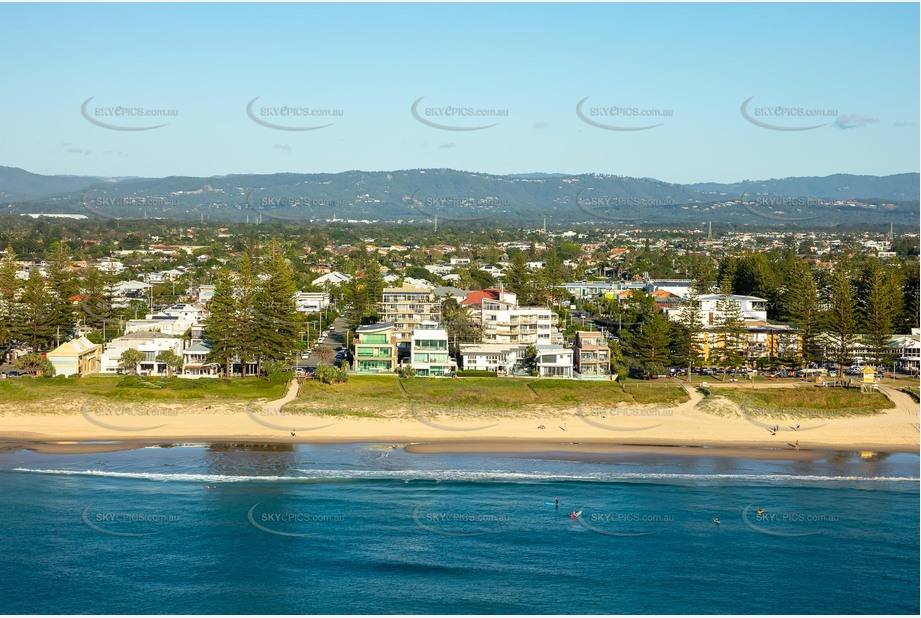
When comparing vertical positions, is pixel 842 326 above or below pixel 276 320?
below

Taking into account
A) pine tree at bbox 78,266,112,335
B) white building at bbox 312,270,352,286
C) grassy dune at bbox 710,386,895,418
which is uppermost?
white building at bbox 312,270,352,286

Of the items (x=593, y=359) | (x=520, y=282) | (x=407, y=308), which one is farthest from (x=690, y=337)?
(x=520, y=282)

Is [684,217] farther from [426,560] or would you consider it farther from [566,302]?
[426,560]

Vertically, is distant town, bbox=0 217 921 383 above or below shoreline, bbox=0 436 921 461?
above

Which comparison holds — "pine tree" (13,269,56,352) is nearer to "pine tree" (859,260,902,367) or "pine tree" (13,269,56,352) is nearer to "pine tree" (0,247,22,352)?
"pine tree" (0,247,22,352)

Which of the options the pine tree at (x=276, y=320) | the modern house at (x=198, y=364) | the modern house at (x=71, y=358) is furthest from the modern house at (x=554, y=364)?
the modern house at (x=71, y=358)

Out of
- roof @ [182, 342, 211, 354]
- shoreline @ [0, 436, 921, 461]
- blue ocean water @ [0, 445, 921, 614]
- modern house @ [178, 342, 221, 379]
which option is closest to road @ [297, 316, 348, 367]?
modern house @ [178, 342, 221, 379]

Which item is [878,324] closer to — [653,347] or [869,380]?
[869,380]
